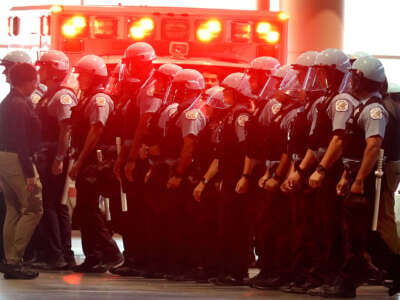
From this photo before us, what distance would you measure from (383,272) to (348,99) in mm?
1823

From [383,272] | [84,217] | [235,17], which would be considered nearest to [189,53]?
[235,17]

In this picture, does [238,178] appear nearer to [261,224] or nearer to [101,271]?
[261,224]

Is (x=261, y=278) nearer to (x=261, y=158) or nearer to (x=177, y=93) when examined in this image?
(x=261, y=158)

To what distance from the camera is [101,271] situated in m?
10.6

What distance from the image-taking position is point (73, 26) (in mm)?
12969

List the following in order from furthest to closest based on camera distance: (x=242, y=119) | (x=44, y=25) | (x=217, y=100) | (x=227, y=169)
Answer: (x=44, y=25)
(x=217, y=100)
(x=227, y=169)
(x=242, y=119)

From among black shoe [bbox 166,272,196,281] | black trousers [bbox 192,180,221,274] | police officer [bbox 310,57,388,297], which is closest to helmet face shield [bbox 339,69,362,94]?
police officer [bbox 310,57,388,297]

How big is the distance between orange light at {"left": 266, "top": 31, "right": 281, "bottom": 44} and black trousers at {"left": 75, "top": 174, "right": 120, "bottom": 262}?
3.47 metres

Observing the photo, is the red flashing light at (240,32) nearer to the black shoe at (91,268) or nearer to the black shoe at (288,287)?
the black shoe at (91,268)

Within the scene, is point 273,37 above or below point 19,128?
above

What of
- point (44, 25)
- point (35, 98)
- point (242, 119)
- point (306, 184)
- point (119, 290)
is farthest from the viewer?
point (44, 25)

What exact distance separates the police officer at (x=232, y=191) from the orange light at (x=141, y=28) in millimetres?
3227

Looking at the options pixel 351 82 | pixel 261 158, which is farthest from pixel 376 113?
pixel 261 158

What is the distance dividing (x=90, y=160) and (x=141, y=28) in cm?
298
